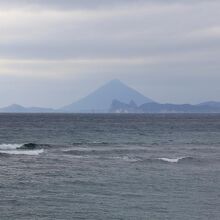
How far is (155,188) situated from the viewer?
128 ft

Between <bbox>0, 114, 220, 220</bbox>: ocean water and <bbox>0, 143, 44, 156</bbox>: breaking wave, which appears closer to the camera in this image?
<bbox>0, 114, 220, 220</bbox>: ocean water

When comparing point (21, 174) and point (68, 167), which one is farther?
point (68, 167)

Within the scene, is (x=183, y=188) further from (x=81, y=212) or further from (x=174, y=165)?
(x=174, y=165)

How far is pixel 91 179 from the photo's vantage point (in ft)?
141

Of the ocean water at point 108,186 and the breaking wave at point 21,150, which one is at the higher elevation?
the breaking wave at point 21,150

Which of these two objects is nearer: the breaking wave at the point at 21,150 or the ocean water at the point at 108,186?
the ocean water at the point at 108,186

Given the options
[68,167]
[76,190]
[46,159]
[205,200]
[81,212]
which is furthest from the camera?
[46,159]

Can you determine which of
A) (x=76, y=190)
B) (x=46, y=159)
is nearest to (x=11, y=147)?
(x=46, y=159)

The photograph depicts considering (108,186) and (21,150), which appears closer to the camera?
(108,186)

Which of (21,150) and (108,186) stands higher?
(21,150)

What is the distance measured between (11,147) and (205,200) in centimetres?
4260

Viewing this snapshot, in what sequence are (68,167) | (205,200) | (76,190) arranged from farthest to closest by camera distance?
1. (68,167)
2. (76,190)
3. (205,200)

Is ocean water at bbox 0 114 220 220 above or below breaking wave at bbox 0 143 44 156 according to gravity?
below

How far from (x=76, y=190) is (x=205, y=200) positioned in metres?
8.69
